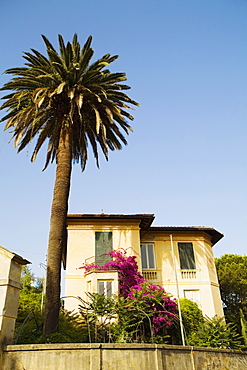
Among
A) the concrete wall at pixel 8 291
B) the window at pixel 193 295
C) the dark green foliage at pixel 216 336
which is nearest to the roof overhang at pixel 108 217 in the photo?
the window at pixel 193 295

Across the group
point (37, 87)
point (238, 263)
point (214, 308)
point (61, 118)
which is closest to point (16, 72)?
point (37, 87)

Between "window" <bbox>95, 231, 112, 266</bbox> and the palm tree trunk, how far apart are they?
6602 mm

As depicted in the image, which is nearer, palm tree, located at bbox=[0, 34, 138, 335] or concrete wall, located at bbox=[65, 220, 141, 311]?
palm tree, located at bbox=[0, 34, 138, 335]

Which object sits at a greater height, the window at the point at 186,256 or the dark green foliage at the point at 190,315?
the window at the point at 186,256

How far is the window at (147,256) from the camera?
2310cm

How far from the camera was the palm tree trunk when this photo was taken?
1317 cm

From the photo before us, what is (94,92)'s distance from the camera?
57.2 ft

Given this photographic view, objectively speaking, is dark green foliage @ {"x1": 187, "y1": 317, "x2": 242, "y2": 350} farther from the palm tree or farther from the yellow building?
the palm tree

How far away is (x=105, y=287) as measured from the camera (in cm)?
1908

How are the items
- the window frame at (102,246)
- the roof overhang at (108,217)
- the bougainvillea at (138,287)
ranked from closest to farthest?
the bougainvillea at (138,287)
the window frame at (102,246)
the roof overhang at (108,217)

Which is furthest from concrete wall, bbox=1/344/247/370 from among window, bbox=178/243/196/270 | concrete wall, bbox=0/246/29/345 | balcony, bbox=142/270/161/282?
window, bbox=178/243/196/270

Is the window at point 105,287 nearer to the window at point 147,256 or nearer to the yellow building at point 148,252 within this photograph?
the yellow building at point 148,252

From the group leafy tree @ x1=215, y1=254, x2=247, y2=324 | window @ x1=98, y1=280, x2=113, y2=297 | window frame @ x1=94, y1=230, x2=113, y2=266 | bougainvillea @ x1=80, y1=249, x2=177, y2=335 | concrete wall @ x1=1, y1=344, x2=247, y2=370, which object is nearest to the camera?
concrete wall @ x1=1, y1=344, x2=247, y2=370

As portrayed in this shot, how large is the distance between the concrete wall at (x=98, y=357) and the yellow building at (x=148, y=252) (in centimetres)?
909
